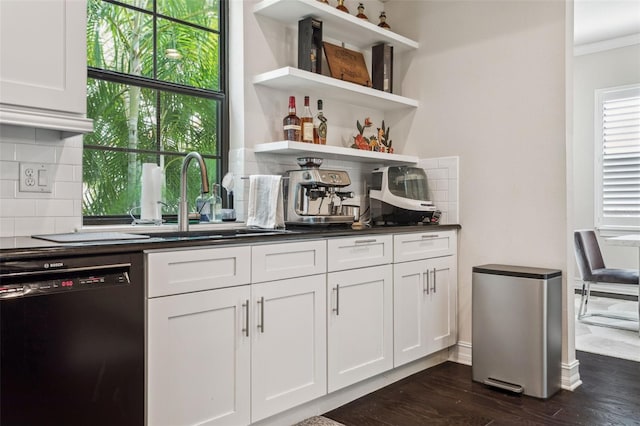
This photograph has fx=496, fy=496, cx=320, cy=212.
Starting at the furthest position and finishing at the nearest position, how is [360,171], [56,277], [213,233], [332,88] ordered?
[360,171] → [332,88] → [213,233] → [56,277]

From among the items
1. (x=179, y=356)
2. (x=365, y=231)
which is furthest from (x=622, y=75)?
(x=179, y=356)

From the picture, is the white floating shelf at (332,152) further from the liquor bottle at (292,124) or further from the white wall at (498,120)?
the white wall at (498,120)

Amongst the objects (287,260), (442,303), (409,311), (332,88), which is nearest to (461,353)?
(442,303)

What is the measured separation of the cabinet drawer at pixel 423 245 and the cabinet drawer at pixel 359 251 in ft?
0.28

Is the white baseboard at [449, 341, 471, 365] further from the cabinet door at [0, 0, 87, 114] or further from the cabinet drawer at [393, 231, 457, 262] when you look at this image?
the cabinet door at [0, 0, 87, 114]

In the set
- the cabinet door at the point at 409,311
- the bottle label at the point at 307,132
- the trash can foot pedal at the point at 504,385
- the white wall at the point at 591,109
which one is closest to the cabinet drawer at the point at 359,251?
the cabinet door at the point at 409,311

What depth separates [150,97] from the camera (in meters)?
2.68

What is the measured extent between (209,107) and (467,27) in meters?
1.82

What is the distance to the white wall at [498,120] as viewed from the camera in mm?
2969

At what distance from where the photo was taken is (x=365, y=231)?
2627mm

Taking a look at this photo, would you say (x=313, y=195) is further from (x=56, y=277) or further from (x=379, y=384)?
(x=56, y=277)

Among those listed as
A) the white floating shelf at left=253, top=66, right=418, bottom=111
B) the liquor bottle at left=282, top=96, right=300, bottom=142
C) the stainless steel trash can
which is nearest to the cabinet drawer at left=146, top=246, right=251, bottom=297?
the liquor bottle at left=282, top=96, right=300, bottom=142

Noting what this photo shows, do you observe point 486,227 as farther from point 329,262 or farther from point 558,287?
point 329,262

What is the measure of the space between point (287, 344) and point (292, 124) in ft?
4.40
